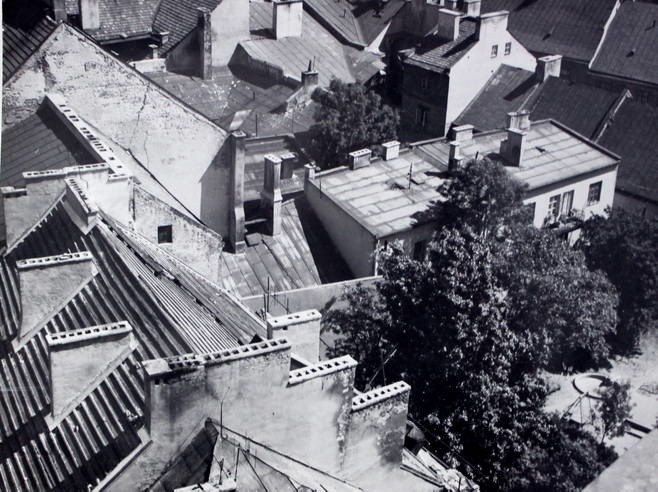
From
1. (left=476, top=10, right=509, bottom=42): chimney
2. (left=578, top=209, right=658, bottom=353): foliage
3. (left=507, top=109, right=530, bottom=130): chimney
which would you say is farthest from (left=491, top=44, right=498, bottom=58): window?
(left=578, top=209, right=658, bottom=353): foliage

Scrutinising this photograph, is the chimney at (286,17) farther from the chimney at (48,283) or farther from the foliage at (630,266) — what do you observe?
the chimney at (48,283)

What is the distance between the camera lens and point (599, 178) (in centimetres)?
4616

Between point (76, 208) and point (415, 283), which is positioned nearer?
point (76, 208)

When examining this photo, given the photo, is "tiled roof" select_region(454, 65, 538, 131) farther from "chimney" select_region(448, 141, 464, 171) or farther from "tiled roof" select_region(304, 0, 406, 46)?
"tiled roof" select_region(304, 0, 406, 46)

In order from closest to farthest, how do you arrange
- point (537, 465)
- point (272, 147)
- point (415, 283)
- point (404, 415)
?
point (404, 415) < point (537, 465) < point (415, 283) < point (272, 147)

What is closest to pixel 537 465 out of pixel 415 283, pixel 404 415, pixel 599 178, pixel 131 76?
pixel 415 283

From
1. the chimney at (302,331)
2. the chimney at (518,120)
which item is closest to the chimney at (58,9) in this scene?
the chimney at (302,331)

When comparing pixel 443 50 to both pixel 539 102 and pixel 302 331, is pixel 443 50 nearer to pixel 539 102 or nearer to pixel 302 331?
pixel 539 102

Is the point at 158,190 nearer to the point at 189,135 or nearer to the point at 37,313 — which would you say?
the point at 189,135

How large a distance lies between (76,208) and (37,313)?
390 centimetres

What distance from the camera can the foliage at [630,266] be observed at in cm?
4012

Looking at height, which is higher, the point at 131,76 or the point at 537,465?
the point at 131,76

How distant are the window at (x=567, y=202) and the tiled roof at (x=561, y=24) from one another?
25071 millimetres

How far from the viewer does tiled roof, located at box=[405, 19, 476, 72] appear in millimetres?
54381
